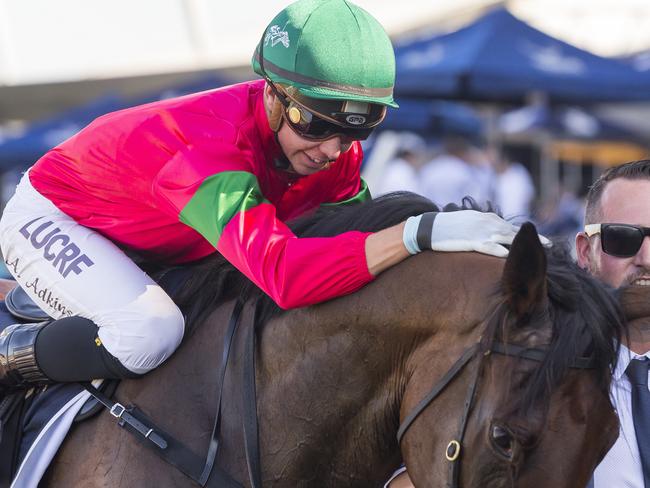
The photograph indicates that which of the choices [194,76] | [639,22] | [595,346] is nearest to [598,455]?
[595,346]

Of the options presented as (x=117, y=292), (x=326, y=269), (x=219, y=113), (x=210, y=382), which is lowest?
(x=210, y=382)

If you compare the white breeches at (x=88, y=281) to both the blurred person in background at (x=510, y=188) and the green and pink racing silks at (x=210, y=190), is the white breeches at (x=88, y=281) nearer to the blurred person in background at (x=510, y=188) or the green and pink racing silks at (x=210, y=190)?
the green and pink racing silks at (x=210, y=190)

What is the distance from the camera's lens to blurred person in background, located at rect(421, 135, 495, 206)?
957 centimetres

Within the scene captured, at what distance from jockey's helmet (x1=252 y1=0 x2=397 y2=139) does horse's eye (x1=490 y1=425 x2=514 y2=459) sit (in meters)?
0.98

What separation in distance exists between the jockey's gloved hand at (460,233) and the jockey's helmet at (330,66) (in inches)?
16.1

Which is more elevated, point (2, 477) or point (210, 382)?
point (210, 382)

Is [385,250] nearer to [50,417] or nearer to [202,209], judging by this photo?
[202,209]

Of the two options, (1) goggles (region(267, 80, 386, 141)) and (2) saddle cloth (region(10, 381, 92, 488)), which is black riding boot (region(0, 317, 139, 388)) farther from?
(1) goggles (region(267, 80, 386, 141))

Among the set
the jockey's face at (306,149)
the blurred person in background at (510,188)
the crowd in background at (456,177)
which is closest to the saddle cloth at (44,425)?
the jockey's face at (306,149)

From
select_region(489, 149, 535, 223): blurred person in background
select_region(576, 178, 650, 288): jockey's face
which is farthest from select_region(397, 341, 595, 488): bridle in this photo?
select_region(489, 149, 535, 223): blurred person in background

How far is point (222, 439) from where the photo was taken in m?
2.61

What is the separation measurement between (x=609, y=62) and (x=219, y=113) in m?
6.63

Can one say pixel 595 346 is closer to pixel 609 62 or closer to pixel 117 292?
pixel 117 292

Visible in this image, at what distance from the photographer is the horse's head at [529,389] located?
2.09 metres
